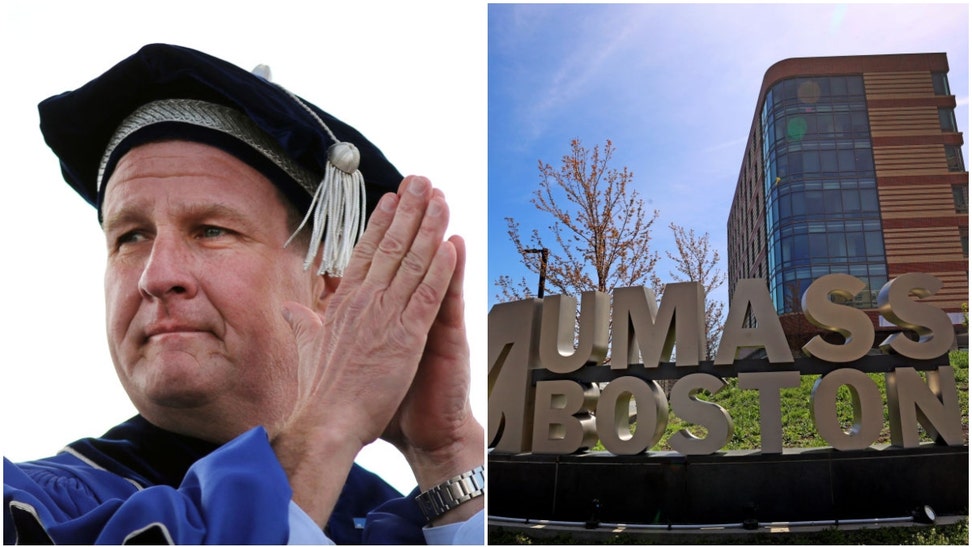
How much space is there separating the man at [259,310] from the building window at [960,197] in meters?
22.0

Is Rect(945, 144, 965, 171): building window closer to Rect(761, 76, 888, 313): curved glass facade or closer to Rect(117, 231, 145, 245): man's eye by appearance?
Rect(761, 76, 888, 313): curved glass facade

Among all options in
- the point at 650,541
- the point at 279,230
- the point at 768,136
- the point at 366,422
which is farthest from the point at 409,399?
the point at 768,136

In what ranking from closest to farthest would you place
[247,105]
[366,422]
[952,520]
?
[366,422] → [247,105] → [952,520]

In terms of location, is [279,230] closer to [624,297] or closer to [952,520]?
[624,297]

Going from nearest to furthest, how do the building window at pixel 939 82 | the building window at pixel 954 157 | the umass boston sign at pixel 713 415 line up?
the umass boston sign at pixel 713 415, the building window at pixel 954 157, the building window at pixel 939 82

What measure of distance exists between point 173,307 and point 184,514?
31.0 inches

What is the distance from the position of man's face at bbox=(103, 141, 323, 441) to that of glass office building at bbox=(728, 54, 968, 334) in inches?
741

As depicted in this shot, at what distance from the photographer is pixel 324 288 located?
10.4 feet

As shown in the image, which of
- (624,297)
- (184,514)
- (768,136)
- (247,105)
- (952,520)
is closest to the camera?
(184,514)

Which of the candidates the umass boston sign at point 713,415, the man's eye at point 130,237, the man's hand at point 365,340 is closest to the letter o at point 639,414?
the umass boston sign at point 713,415

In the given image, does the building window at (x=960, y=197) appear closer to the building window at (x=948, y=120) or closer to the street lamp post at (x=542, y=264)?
the building window at (x=948, y=120)

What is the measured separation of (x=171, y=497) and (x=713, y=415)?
4244 millimetres

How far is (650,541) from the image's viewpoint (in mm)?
5629

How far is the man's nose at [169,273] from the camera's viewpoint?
9.84 feet
